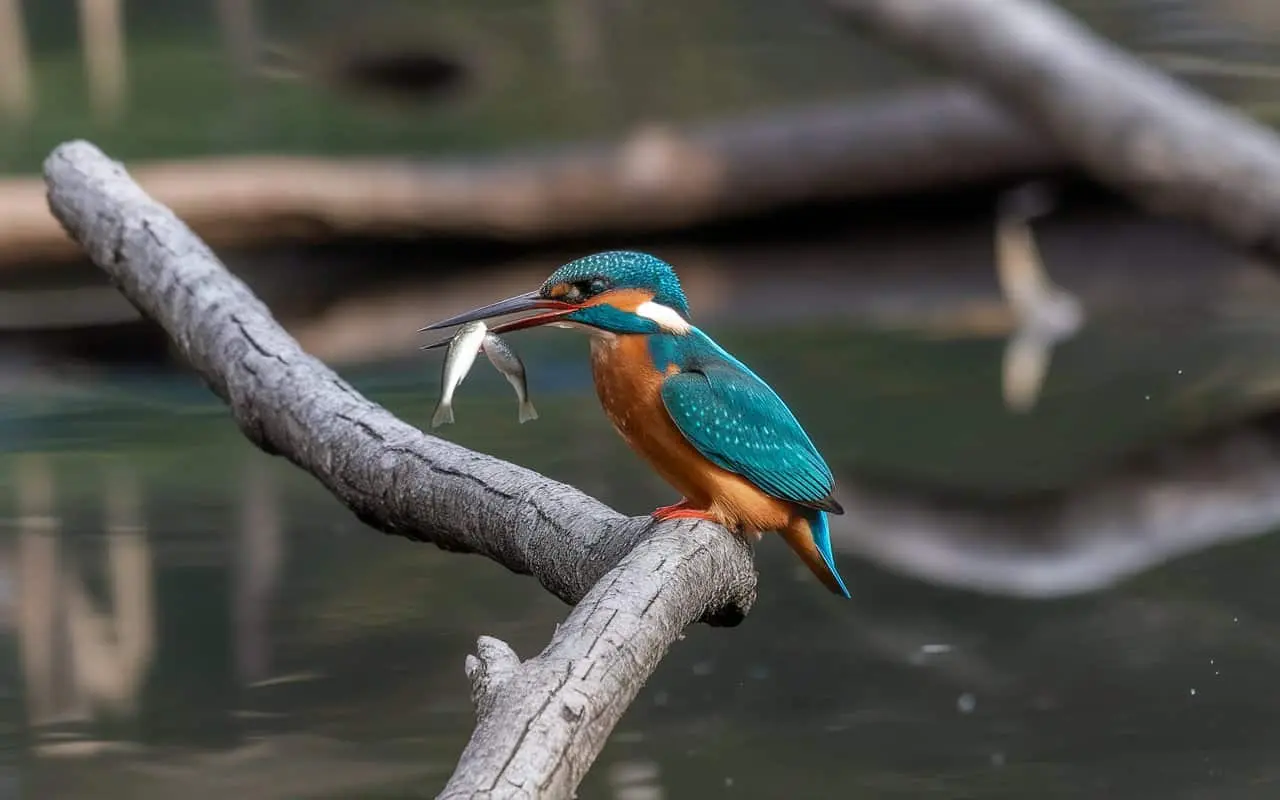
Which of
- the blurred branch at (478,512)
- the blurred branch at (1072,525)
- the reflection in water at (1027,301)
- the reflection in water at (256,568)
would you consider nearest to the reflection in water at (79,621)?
the reflection in water at (256,568)

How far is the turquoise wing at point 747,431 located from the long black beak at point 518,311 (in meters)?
0.10

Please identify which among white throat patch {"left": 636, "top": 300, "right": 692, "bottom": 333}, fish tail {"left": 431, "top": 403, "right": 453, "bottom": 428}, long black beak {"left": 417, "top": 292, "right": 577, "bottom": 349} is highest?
long black beak {"left": 417, "top": 292, "right": 577, "bottom": 349}

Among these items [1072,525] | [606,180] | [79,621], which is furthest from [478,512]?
[606,180]

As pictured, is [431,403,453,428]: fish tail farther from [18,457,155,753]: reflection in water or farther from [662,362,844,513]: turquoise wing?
[18,457,155,753]: reflection in water

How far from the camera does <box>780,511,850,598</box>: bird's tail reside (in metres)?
1.52

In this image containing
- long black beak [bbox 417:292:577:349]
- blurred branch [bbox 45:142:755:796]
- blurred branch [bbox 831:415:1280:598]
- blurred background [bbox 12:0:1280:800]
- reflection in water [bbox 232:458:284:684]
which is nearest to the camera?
blurred branch [bbox 45:142:755:796]

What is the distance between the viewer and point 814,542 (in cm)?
155

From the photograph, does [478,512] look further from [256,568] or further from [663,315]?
[256,568]

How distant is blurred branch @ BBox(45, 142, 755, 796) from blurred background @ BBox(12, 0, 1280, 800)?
0.46 meters

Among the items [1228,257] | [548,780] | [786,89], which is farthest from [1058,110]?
[548,780]

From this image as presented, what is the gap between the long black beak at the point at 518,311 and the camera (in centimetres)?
137

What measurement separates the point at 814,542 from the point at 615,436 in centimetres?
173

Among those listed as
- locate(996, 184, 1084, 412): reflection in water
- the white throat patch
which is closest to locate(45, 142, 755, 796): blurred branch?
the white throat patch

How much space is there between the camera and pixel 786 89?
562 centimetres
